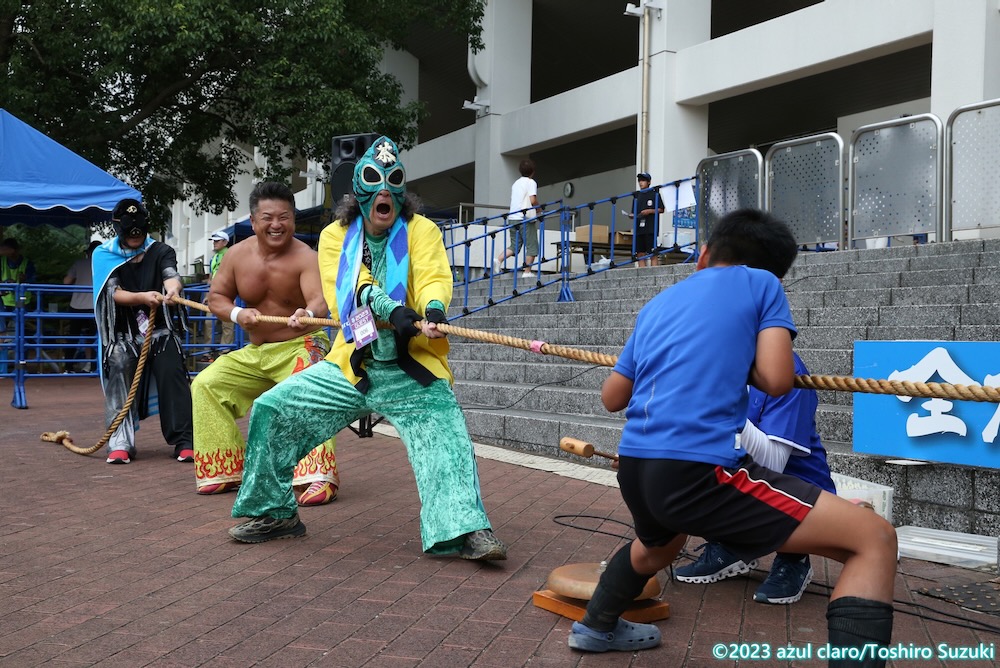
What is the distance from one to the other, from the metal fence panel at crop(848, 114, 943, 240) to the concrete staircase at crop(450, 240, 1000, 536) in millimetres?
332

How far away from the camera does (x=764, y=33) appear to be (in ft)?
49.6

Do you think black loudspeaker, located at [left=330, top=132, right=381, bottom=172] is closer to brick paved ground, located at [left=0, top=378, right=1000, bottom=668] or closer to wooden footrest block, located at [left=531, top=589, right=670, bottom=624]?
brick paved ground, located at [left=0, top=378, right=1000, bottom=668]

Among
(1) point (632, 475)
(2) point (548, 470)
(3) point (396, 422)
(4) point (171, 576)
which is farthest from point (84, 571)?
(2) point (548, 470)

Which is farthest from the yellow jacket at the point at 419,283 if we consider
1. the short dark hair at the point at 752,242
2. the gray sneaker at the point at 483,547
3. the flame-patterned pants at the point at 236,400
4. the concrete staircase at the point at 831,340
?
the concrete staircase at the point at 831,340

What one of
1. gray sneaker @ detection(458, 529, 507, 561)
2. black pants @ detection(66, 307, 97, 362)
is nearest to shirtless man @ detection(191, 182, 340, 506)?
gray sneaker @ detection(458, 529, 507, 561)

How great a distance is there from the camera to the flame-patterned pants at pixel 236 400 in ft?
19.7

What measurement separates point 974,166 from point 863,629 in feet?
23.1

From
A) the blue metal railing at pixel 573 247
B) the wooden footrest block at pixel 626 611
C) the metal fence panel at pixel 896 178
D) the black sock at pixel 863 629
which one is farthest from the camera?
the blue metal railing at pixel 573 247

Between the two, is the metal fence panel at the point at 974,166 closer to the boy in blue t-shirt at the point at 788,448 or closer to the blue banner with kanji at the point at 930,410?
the blue banner with kanji at the point at 930,410

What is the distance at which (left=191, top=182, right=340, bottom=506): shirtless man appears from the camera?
237 inches

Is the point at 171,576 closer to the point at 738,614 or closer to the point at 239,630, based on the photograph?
the point at 239,630

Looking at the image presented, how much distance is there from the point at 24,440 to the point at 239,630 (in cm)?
612

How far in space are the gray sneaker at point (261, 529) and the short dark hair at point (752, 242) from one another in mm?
2770

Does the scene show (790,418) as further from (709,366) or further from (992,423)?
(992,423)
